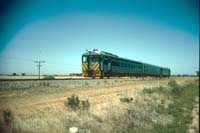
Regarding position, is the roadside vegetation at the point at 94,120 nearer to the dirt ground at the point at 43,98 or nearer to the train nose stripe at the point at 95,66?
the dirt ground at the point at 43,98

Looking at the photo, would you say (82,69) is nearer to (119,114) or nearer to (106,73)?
(106,73)

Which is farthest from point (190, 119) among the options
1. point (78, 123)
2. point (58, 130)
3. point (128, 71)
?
point (128, 71)

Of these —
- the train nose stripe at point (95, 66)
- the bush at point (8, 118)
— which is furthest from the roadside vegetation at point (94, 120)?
the train nose stripe at point (95, 66)

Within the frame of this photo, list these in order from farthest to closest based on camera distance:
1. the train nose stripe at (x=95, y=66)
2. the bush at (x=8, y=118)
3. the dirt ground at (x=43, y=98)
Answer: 1. the train nose stripe at (x=95, y=66)
2. the dirt ground at (x=43, y=98)
3. the bush at (x=8, y=118)

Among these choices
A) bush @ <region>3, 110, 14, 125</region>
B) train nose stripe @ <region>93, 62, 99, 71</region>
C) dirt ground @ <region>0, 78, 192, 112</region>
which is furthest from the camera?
train nose stripe @ <region>93, 62, 99, 71</region>

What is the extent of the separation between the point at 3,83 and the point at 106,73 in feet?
45.0

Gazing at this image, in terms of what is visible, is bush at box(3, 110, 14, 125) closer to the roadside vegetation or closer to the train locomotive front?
the roadside vegetation

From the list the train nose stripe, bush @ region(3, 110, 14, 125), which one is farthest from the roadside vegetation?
the train nose stripe

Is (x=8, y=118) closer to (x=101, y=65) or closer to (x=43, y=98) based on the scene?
(x=43, y=98)

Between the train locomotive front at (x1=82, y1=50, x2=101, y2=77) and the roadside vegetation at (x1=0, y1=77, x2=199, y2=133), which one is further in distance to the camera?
the train locomotive front at (x1=82, y1=50, x2=101, y2=77)

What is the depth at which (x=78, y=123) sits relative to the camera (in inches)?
370

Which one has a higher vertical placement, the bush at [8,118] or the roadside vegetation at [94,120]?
the bush at [8,118]

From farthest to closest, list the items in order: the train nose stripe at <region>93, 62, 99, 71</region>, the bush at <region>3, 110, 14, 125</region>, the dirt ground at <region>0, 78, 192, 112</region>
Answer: the train nose stripe at <region>93, 62, 99, 71</region> → the dirt ground at <region>0, 78, 192, 112</region> → the bush at <region>3, 110, 14, 125</region>

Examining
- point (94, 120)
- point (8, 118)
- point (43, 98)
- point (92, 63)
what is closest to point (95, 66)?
point (92, 63)
